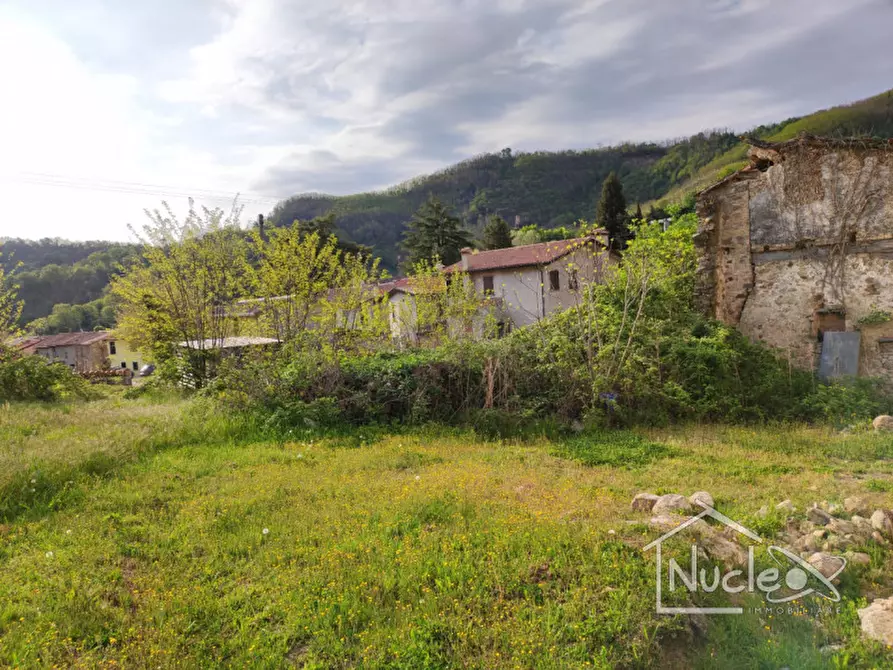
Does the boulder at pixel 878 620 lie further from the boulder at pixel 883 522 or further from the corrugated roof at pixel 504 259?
the corrugated roof at pixel 504 259

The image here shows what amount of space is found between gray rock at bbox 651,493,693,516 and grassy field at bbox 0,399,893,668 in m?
0.23

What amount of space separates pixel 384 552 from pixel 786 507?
4012 millimetres

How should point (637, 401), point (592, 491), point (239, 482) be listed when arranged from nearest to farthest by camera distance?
point (592, 491) < point (239, 482) < point (637, 401)

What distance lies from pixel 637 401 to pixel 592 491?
438 cm

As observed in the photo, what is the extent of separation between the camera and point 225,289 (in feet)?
50.9

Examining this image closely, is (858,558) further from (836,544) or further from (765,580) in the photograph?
(765,580)

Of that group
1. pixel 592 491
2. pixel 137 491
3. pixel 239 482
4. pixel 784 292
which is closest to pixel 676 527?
pixel 592 491

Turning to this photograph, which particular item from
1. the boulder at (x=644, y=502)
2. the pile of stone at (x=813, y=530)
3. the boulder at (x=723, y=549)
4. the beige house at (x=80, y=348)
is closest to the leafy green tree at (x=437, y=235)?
the beige house at (x=80, y=348)

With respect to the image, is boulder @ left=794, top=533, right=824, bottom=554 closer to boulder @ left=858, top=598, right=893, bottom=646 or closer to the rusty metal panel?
boulder @ left=858, top=598, right=893, bottom=646

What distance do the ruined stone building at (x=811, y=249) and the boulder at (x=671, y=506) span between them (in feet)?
26.9

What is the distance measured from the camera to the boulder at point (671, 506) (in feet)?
16.1

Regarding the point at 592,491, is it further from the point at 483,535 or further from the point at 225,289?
the point at 225,289

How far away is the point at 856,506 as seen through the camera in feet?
15.7

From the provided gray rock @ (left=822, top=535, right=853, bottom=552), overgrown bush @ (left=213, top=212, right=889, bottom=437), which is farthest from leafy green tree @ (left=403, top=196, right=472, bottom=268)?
gray rock @ (left=822, top=535, right=853, bottom=552)
